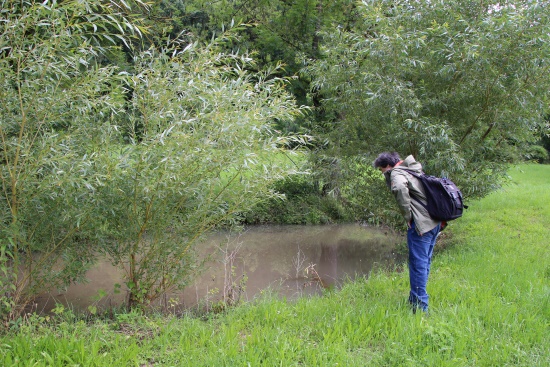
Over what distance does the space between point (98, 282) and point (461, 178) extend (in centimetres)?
621

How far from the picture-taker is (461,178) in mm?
7383

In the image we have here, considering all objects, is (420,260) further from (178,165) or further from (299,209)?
(299,209)

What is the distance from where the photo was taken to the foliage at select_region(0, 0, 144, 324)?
12.0ft

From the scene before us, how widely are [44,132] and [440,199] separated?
3879mm

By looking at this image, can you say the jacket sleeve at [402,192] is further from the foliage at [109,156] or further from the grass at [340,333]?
the foliage at [109,156]

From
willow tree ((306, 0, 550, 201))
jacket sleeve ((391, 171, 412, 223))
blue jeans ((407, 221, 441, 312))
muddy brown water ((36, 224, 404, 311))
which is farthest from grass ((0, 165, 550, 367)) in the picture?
willow tree ((306, 0, 550, 201))

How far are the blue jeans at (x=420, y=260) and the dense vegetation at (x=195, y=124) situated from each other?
167 cm

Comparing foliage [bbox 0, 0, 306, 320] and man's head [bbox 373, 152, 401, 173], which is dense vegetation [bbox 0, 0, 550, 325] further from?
man's head [bbox 373, 152, 401, 173]

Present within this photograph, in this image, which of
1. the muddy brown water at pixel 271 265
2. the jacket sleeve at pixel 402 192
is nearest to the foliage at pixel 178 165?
the muddy brown water at pixel 271 265

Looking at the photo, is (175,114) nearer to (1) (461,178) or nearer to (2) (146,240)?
(2) (146,240)

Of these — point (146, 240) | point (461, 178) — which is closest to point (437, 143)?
point (461, 178)

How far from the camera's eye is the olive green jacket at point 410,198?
14.2 feet

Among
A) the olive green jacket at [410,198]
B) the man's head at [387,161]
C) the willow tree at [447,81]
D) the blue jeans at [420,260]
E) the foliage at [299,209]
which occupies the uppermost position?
the willow tree at [447,81]

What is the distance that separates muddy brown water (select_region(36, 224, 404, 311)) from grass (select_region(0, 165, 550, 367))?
117 centimetres
